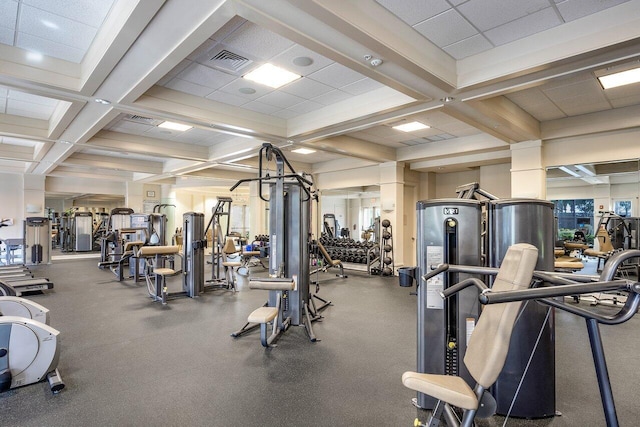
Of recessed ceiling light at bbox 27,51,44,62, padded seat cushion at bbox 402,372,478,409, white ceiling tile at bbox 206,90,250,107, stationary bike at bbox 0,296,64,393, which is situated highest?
white ceiling tile at bbox 206,90,250,107

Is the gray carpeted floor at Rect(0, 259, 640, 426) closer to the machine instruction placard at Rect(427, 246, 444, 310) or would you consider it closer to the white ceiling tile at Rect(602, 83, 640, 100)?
the machine instruction placard at Rect(427, 246, 444, 310)

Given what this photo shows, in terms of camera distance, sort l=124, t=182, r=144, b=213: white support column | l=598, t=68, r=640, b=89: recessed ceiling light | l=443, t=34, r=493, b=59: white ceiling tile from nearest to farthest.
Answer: l=443, t=34, r=493, b=59: white ceiling tile, l=598, t=68, r=640, b=89: recessed ceiling light, l=124, t=182, r=144, b=213: white support column

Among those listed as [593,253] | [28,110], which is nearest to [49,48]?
[28,110]

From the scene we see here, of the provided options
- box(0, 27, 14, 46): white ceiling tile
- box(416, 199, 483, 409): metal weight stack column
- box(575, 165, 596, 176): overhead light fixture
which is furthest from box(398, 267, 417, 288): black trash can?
A: box(575, 165, 596, 176): overhead light fixture

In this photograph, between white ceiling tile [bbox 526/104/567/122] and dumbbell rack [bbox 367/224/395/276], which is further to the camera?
dumbbell rack [bbox 367/224/395/276]

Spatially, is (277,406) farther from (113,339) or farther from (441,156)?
(441,156)

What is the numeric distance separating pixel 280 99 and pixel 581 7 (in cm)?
360

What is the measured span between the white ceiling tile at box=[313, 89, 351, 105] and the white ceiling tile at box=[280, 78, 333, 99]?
97mm

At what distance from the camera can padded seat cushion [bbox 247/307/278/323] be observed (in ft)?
11.2

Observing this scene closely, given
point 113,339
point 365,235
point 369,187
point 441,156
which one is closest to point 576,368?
point 113,339

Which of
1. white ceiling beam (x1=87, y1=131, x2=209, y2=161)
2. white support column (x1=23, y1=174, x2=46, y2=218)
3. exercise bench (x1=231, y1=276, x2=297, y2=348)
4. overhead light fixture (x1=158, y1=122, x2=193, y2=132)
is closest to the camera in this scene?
exercise bench (x1=231, y1=276, x2=297, y2=348)

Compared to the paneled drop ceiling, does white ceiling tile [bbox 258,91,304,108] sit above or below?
above

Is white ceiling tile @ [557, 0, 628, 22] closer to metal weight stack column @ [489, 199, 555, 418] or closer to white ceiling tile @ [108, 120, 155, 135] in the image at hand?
metal weight stack column @ [489, 199, 555, 418]

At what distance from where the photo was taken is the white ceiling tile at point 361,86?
4414mm
